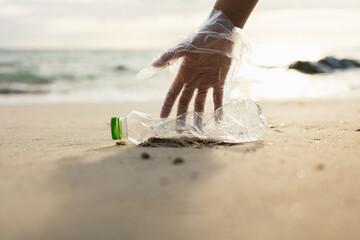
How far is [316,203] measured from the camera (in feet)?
4.16

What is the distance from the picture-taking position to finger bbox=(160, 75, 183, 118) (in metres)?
2.50

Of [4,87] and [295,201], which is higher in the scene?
[4,87]

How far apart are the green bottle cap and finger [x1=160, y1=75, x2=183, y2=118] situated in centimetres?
33

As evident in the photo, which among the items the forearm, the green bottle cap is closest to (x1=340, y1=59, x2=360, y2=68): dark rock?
the forearm

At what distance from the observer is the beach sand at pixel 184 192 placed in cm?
111

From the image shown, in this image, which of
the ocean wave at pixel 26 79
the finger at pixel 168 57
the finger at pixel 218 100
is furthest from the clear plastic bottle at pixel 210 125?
the ocean wave at pixel 26 79

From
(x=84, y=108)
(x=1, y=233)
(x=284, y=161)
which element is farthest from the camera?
(x=84, y=108)

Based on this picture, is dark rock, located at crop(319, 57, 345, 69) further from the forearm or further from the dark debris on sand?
the dark debris on sand

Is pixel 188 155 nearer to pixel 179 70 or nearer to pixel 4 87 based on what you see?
pixel 179 70

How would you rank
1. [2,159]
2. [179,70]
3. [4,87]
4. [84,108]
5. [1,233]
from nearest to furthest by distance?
1. [1,233]
2. [2,159]
3. [179,70]
4. [84,108]
5. [4,87]

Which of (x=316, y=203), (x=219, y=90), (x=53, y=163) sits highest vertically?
(x=219, y=90)

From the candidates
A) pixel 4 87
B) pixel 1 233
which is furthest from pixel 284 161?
pixel 4 87

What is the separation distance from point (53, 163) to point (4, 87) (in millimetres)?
7817

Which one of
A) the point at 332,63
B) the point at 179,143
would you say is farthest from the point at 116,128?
the point at 332,63
